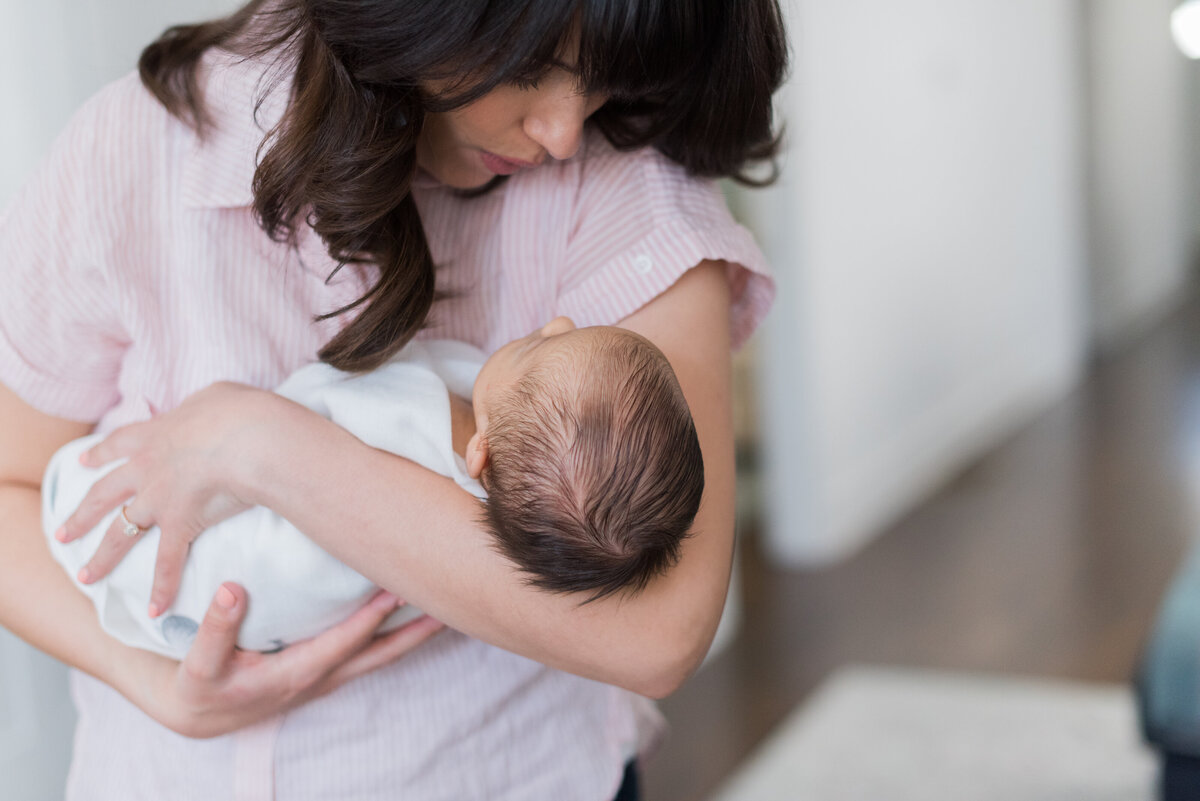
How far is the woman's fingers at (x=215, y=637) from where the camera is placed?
0.85m

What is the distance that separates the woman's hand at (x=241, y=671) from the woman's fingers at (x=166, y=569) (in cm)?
5

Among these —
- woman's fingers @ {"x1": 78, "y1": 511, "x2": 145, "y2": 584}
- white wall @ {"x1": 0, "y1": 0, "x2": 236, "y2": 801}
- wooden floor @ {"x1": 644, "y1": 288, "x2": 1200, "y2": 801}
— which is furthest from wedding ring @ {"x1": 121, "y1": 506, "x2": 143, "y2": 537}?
wooden floor @ {"x1": 644, "y1": 288, "x2": 1200, "y2": 801}

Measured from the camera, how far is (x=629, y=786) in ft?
3.52

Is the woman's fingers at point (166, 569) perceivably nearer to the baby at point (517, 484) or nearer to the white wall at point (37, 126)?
the baby at point (517, 484)

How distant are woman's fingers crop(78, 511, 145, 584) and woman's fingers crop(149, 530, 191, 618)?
0.10ft

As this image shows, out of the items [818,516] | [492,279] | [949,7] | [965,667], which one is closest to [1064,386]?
[949,7]

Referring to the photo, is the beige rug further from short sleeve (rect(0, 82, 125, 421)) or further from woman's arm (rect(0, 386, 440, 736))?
short sleeve (rect(0, 82, 125, 421))

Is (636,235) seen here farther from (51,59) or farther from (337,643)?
(51,59)

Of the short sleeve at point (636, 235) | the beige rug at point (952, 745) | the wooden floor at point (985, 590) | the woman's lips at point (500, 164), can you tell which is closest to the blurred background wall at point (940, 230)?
the wooden floor at point (985, 590)

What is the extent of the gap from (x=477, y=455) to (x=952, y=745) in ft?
6.85

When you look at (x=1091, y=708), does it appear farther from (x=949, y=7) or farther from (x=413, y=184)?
(x=949, y=7)

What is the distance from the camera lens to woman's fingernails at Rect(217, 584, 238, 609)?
33.6 inches

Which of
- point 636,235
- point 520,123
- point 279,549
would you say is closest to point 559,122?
point 520,123

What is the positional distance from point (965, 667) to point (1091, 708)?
1.06ft
